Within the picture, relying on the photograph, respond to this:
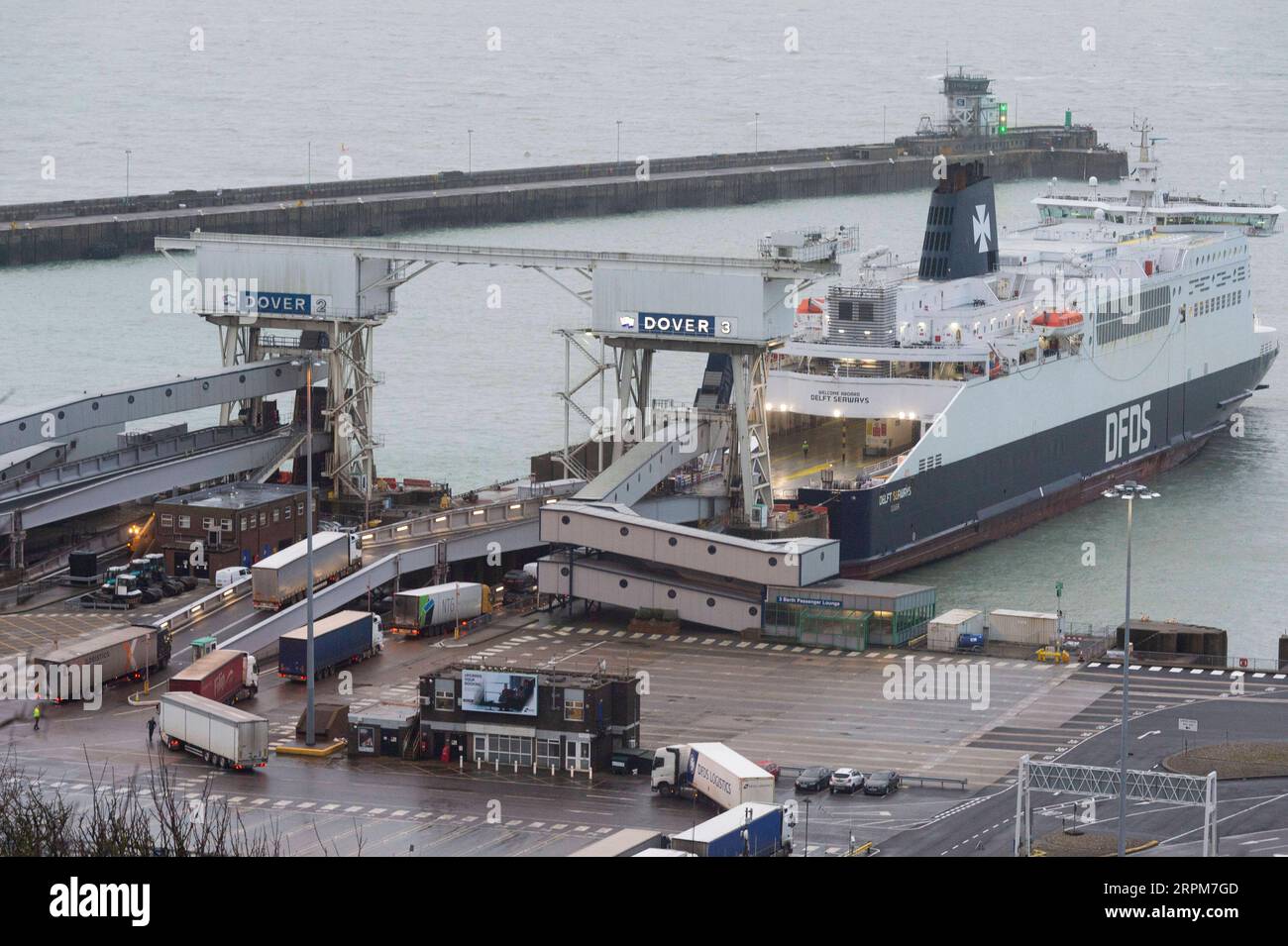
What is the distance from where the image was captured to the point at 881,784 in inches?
1991

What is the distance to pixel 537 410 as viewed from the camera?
101500 mm

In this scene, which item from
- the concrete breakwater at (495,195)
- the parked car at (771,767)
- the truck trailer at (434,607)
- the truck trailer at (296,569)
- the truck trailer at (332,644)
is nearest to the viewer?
the parked car at (771,767)

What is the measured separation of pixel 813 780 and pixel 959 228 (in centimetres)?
4649

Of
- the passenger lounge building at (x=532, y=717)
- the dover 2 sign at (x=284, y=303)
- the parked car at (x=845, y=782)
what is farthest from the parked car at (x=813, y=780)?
the dover 2 sign at (x=284, y=303)

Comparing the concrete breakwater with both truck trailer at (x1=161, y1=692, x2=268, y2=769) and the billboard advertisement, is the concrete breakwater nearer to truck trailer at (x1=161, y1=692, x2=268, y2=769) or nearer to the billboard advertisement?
truck trailer at (x1=161, y1=692, x2=268, y2=769)

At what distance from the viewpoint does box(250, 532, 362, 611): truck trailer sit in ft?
211

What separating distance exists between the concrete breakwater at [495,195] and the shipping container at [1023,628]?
93.1 meters

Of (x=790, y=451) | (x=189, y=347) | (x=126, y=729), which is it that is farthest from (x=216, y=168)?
(x=126, y=729)

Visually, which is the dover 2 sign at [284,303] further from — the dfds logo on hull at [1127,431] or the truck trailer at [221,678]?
the dfds logo on hull at [1127,431]

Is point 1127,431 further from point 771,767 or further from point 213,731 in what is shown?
point 213,731

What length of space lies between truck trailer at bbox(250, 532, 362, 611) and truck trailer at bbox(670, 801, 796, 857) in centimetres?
2104

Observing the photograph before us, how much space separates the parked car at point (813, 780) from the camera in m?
50.7
